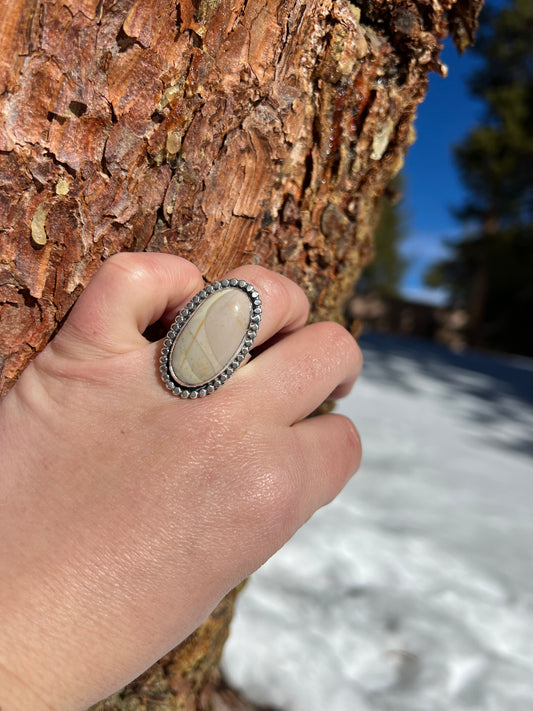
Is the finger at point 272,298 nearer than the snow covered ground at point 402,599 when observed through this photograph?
Yes

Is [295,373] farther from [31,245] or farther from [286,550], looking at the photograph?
[286,550]

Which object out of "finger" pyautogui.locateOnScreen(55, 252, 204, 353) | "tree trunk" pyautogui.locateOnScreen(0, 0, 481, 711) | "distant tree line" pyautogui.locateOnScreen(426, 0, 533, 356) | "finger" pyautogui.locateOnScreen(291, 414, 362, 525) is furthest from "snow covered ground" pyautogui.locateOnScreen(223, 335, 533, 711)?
"distant tree line" pyautogui.locateOnScreen(426, 0, 533, 356)

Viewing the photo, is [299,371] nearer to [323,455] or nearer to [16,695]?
[323,455]

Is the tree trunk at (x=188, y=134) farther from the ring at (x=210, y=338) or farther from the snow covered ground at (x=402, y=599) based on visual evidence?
the snow covered ground at (x=402, y=599)

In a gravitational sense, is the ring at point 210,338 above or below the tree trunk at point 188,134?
below

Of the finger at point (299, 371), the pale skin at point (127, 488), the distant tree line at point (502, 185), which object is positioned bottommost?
the pale skin at point (127, 488)

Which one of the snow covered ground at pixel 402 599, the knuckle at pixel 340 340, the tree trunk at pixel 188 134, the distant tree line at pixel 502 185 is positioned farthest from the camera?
the distant tree line at pixel 502 185

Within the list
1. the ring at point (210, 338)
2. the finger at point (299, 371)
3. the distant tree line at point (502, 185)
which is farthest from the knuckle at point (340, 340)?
the distant tree line at point (502, 185)
